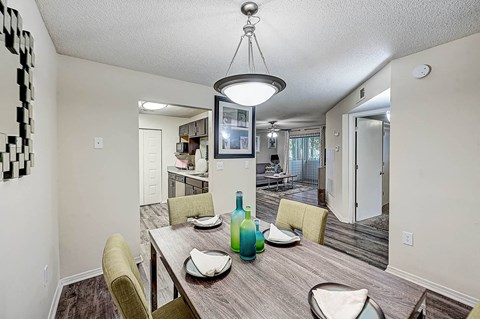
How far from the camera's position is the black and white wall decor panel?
89cm

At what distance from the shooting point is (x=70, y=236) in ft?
7.28

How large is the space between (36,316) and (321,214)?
6.40ft

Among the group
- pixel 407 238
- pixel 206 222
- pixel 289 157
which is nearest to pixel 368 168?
pixel 407 238

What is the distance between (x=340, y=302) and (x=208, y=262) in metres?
0.61

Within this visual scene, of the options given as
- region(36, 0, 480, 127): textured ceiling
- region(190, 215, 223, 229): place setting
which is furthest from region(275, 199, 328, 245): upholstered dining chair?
region(36, 0, 480, 127): textured ceiling

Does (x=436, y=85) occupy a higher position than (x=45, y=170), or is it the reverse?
(x=436, y=85)

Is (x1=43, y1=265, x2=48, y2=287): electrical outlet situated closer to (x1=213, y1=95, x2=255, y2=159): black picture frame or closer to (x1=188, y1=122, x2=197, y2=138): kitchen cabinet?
(x1=213, y1=95, x2=255, y2=159): black picture frame

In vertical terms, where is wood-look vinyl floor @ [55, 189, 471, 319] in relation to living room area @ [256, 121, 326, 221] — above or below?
below

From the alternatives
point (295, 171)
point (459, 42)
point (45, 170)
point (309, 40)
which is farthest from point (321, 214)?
point (295, 171)

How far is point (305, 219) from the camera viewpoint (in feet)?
5.57

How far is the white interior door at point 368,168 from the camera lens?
4.02 meters

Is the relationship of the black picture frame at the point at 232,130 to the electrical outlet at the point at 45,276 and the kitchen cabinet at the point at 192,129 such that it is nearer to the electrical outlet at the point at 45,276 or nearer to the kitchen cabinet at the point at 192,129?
the kitchen cabinet at the point at 192,129

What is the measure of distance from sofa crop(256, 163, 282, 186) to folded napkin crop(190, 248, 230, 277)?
7127 mm

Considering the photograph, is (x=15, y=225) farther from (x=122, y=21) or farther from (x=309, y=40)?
(x=309, y=40)
